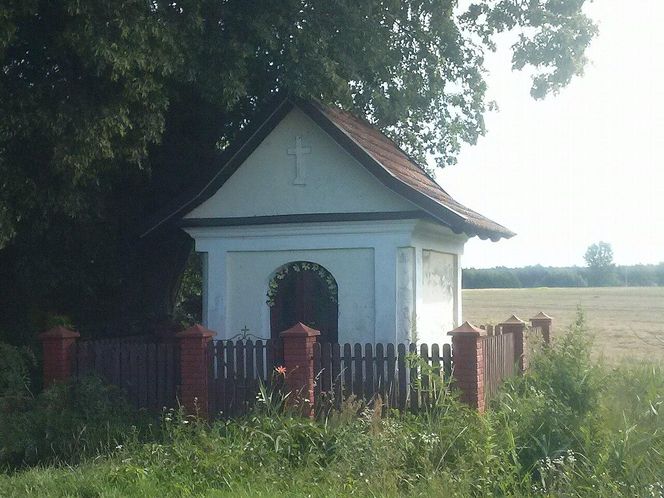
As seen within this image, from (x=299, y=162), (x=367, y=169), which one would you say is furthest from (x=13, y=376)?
(x=367, y=169)

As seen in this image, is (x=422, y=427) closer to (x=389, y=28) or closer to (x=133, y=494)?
(x=133, y=494)

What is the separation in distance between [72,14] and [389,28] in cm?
746

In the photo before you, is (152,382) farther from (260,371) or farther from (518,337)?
(518,337)

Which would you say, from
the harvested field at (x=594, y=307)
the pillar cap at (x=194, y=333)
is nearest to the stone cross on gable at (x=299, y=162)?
the pillar cap at (x=194, y=333)

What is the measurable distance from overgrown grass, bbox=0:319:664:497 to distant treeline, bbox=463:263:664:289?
5013 centimetres

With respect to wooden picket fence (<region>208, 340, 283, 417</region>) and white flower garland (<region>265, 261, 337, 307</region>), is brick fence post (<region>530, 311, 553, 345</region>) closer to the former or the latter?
white flower garland (<region>265, 261, 337, 307</region>)

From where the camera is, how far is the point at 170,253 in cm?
1562

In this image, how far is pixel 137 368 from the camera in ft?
37.7

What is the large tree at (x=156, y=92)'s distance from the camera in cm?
1077

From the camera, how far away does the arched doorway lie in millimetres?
13062

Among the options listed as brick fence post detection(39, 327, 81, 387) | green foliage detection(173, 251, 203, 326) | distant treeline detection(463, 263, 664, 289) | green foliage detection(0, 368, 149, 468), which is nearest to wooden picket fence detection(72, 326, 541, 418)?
brick fence post detection(39, 327, 81, 387)

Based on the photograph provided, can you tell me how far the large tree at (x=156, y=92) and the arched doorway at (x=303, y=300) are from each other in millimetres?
2714

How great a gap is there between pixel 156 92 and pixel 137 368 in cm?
379

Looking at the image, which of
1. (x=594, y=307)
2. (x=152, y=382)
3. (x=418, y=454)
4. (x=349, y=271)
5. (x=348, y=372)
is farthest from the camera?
(x=594, y=307)
